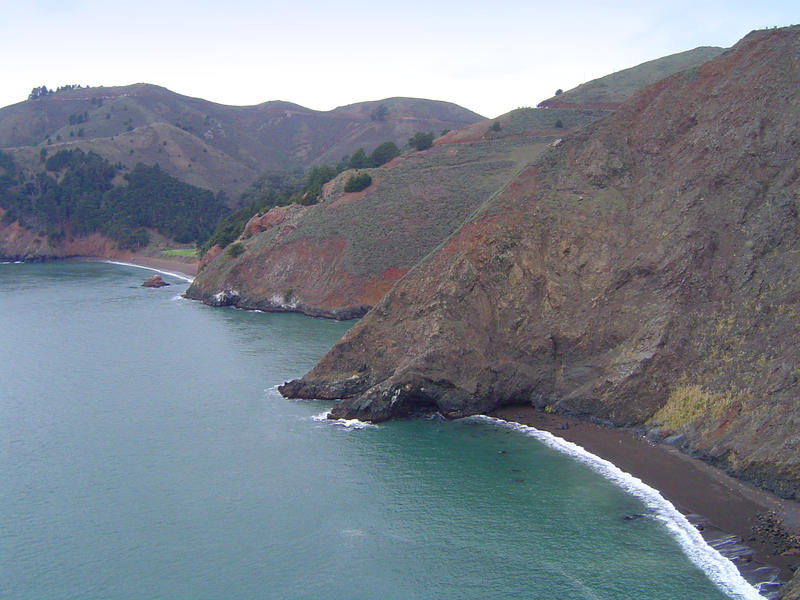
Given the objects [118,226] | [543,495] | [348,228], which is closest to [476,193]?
[348,228]

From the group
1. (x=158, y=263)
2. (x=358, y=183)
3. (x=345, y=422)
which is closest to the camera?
(x=345, y=422)

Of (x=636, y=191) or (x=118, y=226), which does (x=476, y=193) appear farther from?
(x=118, y=226)

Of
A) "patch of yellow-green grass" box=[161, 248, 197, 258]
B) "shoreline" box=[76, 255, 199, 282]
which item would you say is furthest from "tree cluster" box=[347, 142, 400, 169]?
"patch of yellow-green grass" box=[161, 248, 197, 258]

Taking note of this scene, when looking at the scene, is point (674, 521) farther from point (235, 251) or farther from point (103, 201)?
point (103, 201)

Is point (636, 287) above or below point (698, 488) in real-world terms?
above

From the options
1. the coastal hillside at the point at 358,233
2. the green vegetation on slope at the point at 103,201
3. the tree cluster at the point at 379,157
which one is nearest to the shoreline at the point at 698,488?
the coastal hillside at the point at 358,233

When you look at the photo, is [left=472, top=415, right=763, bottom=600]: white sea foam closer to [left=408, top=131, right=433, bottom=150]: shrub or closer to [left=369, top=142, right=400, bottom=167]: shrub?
[left=408, top=131, right=433, bottom=150]: shrub

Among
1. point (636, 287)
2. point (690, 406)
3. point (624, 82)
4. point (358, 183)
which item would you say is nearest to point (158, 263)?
point (358, 183)
